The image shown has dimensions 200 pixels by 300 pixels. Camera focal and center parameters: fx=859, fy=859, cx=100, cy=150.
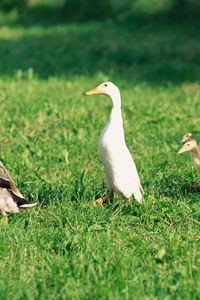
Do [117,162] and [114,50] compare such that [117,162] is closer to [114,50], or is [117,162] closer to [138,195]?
[138,195]

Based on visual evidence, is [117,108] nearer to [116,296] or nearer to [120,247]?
[120,247]

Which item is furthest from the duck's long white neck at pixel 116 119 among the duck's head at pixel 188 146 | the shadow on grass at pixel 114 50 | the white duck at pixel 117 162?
the shadow on grass at pixel 114 50

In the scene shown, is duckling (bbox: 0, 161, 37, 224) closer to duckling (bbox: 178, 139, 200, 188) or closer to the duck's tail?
the duck's tail

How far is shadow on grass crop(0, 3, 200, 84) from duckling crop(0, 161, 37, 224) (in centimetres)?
923

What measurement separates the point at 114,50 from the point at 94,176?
11.0 m

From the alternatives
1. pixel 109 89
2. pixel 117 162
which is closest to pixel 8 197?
pixel 117 162

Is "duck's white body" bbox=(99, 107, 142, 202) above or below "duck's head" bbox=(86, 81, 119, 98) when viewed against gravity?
below

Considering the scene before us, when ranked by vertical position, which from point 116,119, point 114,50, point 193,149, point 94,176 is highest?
point 116,119

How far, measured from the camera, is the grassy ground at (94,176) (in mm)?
5859

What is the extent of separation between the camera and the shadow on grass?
1719cm

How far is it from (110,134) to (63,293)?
6.66 ft

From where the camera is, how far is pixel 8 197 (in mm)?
7145

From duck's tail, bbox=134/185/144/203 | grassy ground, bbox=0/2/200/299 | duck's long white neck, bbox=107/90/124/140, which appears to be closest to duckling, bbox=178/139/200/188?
grassy ground, bbox=0/2/200/299

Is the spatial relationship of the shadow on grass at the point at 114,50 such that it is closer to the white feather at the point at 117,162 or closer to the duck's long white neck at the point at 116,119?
the duck's long white neck at the point at 116,119
